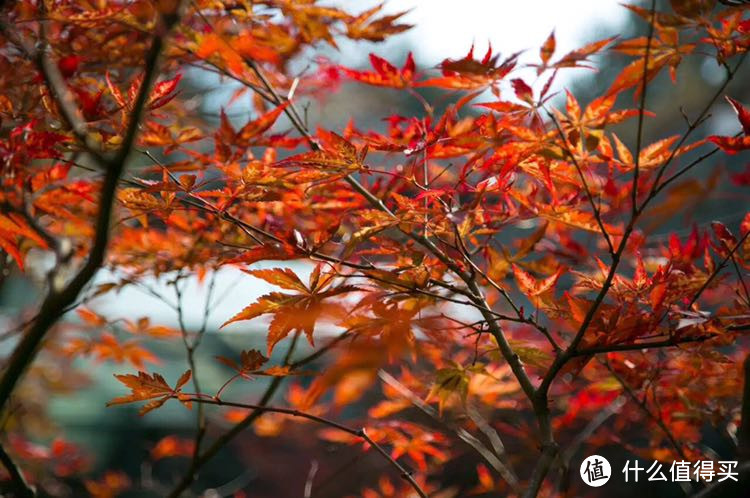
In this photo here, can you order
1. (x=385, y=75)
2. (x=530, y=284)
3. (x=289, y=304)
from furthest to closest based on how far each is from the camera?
(x=385, y=75) → (x=530, y=284) → (x=289, y=304)

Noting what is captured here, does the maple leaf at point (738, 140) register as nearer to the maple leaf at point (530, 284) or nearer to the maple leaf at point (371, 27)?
the maple leaf at point (530, 284)

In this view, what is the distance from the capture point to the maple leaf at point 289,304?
0.74 m

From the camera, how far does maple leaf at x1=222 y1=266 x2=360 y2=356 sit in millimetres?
736

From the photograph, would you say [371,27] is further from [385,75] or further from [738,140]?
[738,140]

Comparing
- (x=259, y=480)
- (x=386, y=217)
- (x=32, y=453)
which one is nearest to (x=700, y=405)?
(x=386, y=217)

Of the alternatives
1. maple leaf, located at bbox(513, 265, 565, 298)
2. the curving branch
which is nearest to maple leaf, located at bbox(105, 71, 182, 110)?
the curving branch

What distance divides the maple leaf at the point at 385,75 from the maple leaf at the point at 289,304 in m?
0.34

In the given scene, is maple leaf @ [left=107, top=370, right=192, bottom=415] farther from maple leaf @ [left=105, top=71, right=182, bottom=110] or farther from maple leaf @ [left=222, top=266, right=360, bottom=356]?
maple leaf @ [left=105, top=71, right=182, bottom=110]

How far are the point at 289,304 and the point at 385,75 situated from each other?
15.8 inches

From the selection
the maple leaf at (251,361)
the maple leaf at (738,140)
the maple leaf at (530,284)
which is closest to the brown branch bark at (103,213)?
the maple leaf at (251,361)

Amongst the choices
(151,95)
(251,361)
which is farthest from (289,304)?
(151,95)

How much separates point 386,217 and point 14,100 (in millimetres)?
665

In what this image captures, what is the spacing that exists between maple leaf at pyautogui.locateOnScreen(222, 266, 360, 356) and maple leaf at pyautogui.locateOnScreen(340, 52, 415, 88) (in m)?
0.34

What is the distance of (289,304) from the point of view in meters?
0.77
